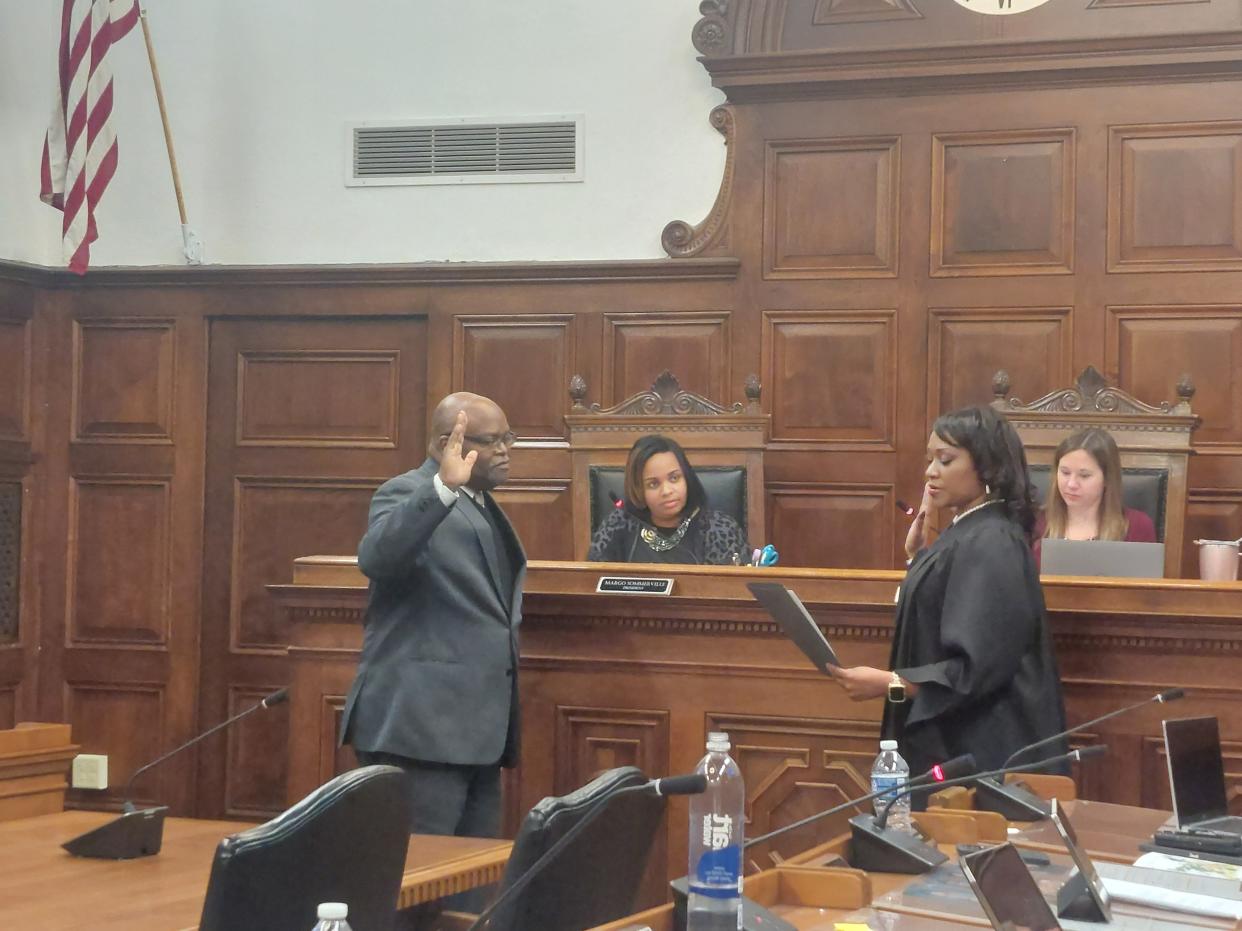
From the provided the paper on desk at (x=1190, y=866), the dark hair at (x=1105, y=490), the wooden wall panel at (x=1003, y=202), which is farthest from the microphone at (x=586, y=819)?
the wooden wall panel at (x=1003, y=202)

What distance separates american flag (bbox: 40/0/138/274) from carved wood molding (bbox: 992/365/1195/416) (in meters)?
3.68

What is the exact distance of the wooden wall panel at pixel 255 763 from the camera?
632 cm

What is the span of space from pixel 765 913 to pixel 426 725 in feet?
5.51

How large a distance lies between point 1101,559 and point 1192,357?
7.43ft

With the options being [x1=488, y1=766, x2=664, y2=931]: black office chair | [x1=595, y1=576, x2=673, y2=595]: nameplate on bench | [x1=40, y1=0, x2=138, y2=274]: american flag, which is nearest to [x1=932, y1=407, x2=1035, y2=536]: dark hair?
[x1=595, y1=576, x2=673, y2=595]: nameplate on bench

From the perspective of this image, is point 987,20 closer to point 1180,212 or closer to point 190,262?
point 1180,212

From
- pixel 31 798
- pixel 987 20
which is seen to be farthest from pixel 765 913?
pixel 987 20

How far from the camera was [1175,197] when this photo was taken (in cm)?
579

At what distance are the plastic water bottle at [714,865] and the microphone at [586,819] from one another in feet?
0.20

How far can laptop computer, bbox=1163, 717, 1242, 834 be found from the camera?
2.62 m

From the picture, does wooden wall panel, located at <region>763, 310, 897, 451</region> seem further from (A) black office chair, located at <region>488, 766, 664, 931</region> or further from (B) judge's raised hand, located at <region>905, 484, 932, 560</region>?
(A) black office chair, located at <region>488, 766, 664, 931</region>

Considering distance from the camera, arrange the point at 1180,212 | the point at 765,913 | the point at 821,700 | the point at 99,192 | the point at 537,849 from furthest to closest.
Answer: the point at 99,192 < the point at 1180,212 < the point at 821,700 < the point at 765,913 < the point at 537,849

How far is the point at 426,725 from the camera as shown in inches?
134

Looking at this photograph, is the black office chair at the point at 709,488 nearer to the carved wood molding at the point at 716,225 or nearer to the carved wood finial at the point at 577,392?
the carved wood finial at the point at 577,392
